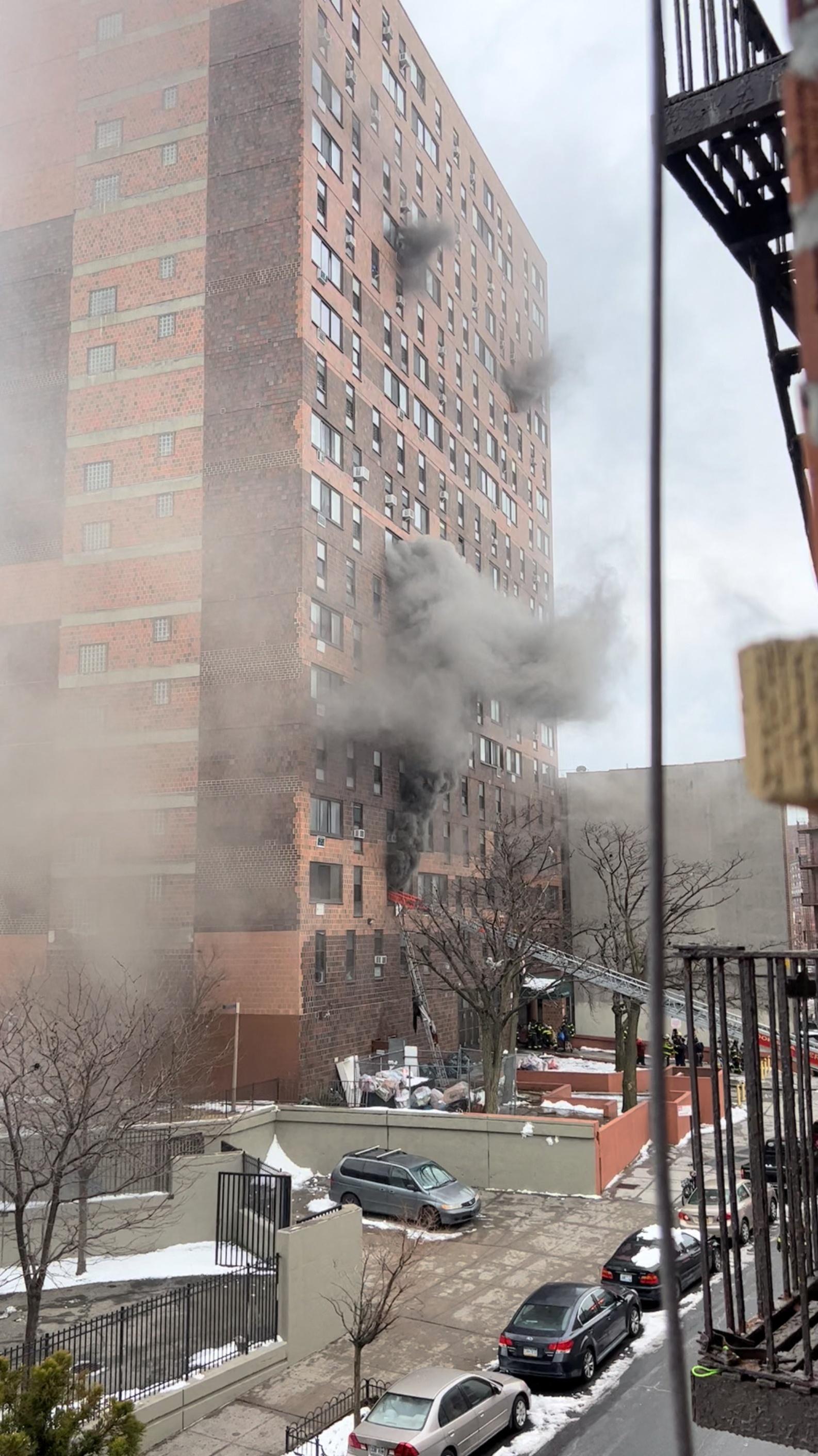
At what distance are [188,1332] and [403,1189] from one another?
829cm

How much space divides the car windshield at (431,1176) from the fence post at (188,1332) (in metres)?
8.16

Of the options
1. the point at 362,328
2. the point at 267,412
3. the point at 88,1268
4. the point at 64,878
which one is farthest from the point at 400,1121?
the point at 362,328

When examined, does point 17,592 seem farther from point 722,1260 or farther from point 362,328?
point 722,1260

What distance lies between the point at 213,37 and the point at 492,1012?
29077 millimetres

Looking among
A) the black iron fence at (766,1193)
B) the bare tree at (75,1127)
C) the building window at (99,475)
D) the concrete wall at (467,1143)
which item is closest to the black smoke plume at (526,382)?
the building window at (99,475)

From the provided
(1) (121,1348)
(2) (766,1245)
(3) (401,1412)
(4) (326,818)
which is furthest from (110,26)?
(2) (766,1245)

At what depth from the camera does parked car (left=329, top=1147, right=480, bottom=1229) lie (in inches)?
781

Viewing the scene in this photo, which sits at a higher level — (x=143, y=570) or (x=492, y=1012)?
(x=143, y=570)

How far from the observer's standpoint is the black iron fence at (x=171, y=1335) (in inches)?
463

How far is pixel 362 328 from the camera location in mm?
34969

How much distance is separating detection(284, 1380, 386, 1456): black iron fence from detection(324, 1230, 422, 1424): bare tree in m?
0.14

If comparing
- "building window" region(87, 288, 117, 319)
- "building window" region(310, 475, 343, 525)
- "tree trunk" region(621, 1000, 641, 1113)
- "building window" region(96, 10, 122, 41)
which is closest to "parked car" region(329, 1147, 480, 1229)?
"tree trunk" region(621, 1000, 641, 1113)

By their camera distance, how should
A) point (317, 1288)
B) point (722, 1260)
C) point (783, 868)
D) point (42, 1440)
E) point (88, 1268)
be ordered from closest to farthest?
point (722, 1260) → point (42, 1440) → point (317, 1288) → point (88, 1268) → point (783, 868)

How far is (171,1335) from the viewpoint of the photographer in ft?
42.4
